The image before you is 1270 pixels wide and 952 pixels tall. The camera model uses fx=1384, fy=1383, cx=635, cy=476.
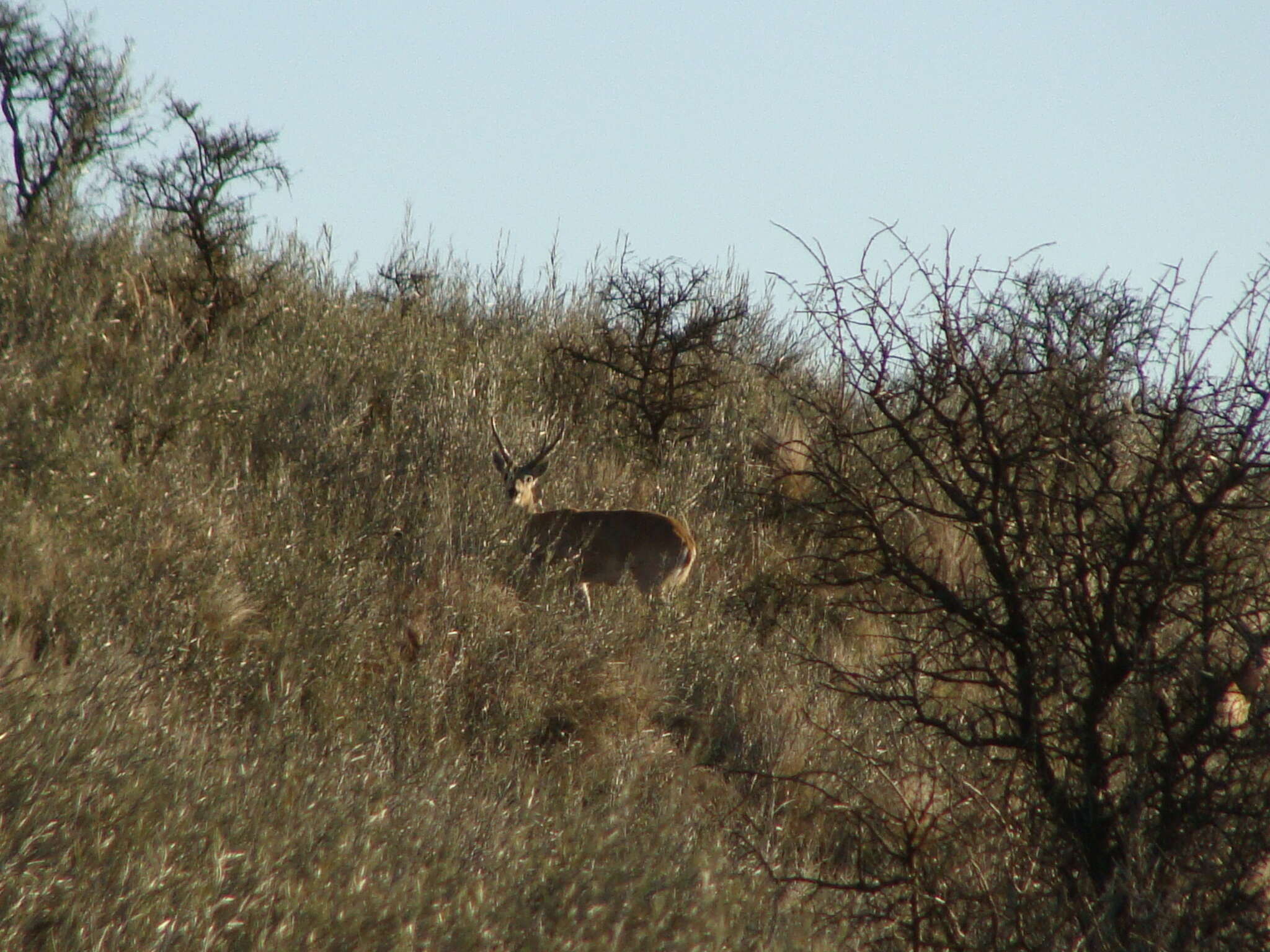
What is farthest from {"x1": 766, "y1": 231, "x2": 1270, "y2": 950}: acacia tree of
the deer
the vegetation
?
the deer

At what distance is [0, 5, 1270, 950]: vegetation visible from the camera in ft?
14.6

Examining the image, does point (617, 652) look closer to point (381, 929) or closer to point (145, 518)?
point (145, 518)

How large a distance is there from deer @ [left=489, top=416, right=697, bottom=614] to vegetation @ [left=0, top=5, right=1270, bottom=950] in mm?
244

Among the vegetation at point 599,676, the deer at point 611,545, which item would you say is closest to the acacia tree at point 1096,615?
the vegetation at point 599,676

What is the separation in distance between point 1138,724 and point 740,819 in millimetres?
2362

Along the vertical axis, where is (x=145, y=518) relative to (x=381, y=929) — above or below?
above

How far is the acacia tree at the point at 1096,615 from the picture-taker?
5.53 meters

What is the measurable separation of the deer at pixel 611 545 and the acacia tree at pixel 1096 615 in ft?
13.2

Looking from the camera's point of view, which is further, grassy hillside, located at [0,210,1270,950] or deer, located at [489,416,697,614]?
deer, located at [489,416,697,614]

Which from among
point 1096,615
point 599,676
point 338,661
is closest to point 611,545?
point 599,676

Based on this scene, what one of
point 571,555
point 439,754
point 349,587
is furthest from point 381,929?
point 571,555

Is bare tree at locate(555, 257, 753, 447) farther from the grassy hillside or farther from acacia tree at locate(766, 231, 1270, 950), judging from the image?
acacia tree at locate(766, 231, 1270, 950)

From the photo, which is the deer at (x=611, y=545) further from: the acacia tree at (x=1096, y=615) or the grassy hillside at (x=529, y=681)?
the acacia tree at (x=1096, y=615)

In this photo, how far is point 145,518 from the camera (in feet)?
25.9
